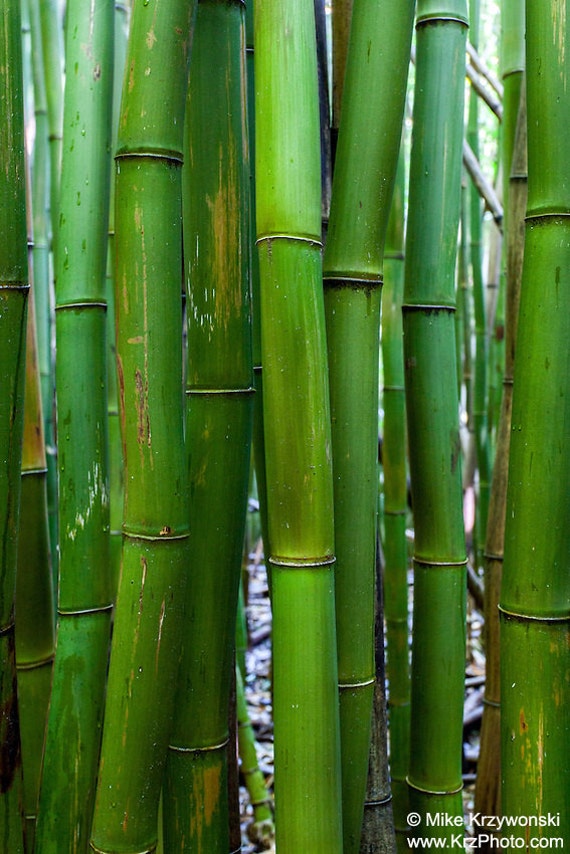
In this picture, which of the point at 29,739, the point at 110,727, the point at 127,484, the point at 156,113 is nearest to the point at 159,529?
the point at 127,484

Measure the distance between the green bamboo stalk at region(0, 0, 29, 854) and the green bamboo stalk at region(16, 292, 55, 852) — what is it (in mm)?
145

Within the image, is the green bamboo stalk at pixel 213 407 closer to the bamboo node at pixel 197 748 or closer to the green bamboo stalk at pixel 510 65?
the bamboo node at pixel 197 748

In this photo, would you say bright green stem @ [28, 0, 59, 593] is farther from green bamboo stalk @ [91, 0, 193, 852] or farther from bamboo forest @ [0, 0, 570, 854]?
green bamboo stalk @ [91, 0, 193, 852]

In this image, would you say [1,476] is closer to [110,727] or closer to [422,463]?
[110,727]

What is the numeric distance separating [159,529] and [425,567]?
33cm

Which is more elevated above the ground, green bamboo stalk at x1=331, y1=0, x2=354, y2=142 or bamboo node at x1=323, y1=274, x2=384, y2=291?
green bamboo stalk at x1=331, y1=0, x2=354, y2=142

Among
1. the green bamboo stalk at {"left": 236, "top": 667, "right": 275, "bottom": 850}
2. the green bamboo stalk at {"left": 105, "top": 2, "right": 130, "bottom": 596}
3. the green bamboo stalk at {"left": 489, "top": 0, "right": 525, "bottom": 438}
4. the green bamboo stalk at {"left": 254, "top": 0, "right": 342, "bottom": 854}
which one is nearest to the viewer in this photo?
the green bamboo stalk at {"left": 254, "top": 0, "right": 342, "bottom": 854}

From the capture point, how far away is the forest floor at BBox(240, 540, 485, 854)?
1797 millimetres

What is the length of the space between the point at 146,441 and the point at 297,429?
0.34ft

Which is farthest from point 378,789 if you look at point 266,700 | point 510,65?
point 266,700

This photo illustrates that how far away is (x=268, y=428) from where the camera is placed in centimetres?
59

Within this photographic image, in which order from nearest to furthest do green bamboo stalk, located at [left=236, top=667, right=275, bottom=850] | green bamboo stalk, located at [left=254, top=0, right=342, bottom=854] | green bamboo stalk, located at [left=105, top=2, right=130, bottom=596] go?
green bamboo stalk, located at [left=254, top=0, right=342, bottom=854] → green bamboo stalk, located at [left=105, top=2, right=130, bottom=596] → green bamboo stalk, located at [left=236, top=667, right=275, bottom=850]

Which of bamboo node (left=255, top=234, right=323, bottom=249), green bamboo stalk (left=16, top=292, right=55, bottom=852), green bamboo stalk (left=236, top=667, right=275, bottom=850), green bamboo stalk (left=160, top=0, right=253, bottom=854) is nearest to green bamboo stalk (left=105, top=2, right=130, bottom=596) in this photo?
green bamboo stalk (left=16, top=292, right=55, bottom=852)

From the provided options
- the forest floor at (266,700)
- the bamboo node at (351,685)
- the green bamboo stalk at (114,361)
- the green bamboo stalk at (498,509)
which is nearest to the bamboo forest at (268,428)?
the bamboo node at (351,685)
